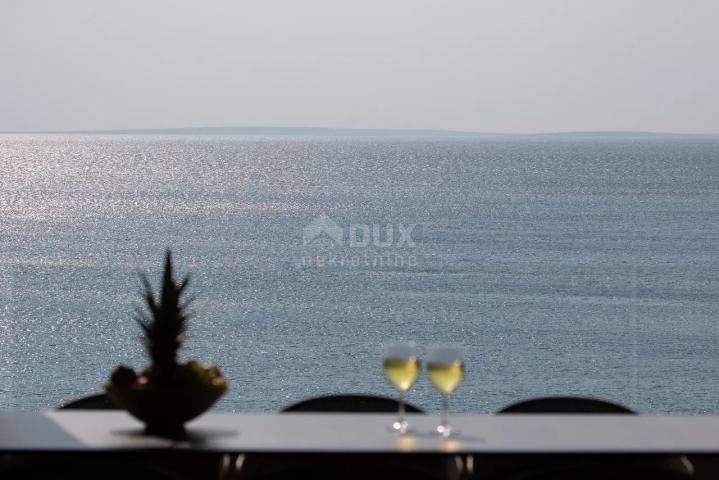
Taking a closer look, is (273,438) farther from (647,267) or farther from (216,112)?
(647,267)

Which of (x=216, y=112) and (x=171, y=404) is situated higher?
(x=216, y=112)

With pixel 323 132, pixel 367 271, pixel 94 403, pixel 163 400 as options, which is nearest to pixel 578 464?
pixel 163 400

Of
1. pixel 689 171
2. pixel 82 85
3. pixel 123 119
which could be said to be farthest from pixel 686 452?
pixel 689 171

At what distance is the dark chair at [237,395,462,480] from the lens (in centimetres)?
181

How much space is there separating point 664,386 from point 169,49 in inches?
381

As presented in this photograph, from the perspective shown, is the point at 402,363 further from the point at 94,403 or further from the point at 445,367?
the point at 94,403

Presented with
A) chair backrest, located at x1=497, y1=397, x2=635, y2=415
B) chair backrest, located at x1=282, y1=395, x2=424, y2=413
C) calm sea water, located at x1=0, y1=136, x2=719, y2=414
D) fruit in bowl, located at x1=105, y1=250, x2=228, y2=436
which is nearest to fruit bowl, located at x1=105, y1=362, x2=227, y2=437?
fruit in bowl, located at x1=105, y1=250, x2=228, y2=436

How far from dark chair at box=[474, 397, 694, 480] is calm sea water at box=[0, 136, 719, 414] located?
7413mm

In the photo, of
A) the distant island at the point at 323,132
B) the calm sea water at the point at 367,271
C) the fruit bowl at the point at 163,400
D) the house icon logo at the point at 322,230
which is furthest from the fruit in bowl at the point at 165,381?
the house icon logo at the point at 322,230

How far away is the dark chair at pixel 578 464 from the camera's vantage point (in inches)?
72.4

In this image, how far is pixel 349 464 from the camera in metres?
1.81

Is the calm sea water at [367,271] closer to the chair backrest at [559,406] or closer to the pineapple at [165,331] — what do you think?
the chair backrest at [559,406]

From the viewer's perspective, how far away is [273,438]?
1.94m

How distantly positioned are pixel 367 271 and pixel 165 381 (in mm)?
24020
